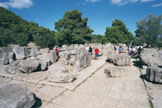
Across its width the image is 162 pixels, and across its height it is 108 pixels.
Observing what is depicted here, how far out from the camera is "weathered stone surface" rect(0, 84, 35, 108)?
2.74 metres

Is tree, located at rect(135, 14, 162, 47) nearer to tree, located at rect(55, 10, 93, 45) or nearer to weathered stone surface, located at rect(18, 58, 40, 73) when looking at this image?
tree, located at rect(55, 10, 93, 45)

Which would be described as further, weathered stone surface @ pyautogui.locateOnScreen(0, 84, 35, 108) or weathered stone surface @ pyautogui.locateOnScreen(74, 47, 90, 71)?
weathered stone surface @ pyautogui.locateOnScreen(74, 47, 90, 71)

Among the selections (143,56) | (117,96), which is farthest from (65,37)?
(117,96)

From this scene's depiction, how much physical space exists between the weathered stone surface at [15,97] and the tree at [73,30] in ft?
99.8

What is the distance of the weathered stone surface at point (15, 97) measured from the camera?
2.74 meters

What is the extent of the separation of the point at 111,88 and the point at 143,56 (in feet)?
11.6

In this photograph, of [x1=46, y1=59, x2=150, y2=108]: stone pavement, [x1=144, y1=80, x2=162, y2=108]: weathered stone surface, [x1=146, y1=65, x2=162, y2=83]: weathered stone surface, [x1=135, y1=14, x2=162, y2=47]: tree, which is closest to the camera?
[x1=144, y1=80, x2=162, y2=108]: weathered stone surface

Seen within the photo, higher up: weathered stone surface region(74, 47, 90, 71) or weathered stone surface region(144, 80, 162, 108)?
weathered stone surface region(74, 47, 90, 71)

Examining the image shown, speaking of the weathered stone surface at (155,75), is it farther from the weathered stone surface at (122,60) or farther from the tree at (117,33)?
the tree at (117,33)

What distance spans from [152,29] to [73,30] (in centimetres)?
2052

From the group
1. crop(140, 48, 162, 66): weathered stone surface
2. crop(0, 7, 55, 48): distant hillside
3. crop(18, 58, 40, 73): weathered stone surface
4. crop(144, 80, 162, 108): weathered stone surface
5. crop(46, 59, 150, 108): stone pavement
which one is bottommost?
crop(46, 59, 150, 108): stone pavement

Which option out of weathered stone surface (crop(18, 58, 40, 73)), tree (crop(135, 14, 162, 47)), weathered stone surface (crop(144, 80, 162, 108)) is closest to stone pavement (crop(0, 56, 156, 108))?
weathered stone surface (crop(144, 80, 162, 108))

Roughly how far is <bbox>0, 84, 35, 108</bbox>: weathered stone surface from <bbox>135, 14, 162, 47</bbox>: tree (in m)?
27.7

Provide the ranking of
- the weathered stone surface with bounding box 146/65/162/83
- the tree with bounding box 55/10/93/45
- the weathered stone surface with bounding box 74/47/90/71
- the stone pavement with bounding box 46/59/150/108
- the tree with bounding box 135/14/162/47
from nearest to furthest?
1. the stone pavement with bounding box 46/59/150/108
2. the weathered stone surface with bounding box 146/65/162/83
3. the weathered stone surface with bounding box 74/47/90/71
4. the tree with bounding box 135/14/162/47
5. the tree with bounding box 55/10/93/45
